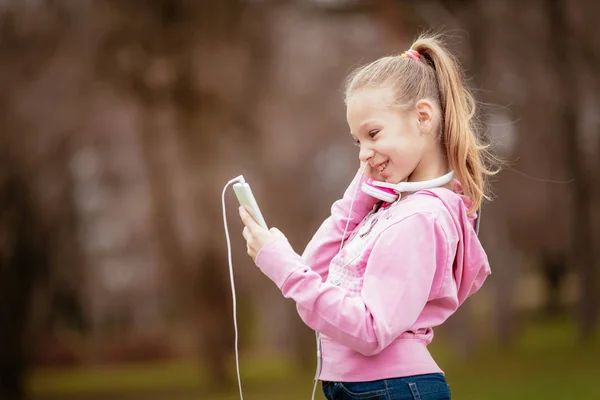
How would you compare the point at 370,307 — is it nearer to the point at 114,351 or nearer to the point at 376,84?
the point at 376,84

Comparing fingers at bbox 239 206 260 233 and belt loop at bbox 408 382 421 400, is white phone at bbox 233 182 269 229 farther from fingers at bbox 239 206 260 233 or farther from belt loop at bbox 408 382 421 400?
belt loop at bbox 408 382 421 400

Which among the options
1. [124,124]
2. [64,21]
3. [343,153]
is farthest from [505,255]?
[64,21]

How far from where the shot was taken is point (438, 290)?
7.16 ft

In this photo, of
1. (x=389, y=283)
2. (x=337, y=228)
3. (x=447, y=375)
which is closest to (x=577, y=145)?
(x=447, y=375)

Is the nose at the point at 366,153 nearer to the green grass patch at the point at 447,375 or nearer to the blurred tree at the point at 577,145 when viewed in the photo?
the green grass patch at the point at 447,375

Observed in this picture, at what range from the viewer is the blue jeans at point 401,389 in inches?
84.6

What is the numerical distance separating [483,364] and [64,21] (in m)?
7.51

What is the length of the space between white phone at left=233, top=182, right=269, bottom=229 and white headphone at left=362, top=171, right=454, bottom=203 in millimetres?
284

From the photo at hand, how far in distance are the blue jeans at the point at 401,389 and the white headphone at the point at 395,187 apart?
1.51 ft

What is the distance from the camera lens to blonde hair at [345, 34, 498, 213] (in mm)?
2242

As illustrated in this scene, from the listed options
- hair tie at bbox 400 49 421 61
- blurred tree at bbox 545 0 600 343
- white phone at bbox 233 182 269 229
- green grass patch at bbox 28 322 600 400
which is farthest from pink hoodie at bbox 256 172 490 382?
blurred tree at bbox 545 0 600 343

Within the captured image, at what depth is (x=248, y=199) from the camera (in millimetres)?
2262

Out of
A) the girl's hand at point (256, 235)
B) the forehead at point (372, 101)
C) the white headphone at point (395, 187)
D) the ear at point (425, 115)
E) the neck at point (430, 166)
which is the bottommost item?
the girl's hand at point (256, 235)

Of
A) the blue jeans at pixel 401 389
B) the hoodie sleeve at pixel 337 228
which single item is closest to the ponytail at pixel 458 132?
the hoodie sleeve at pixel 337 228
